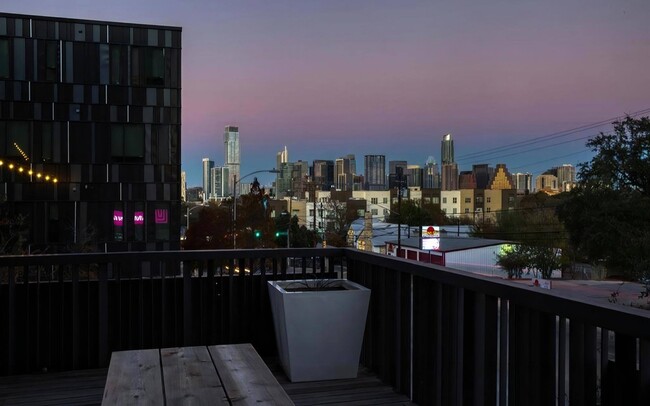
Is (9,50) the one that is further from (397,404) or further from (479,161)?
(479,161)

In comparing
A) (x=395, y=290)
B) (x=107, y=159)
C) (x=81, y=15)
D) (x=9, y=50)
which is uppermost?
(x=81, y=15)

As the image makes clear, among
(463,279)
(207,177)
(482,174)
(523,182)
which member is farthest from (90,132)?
(482,174)

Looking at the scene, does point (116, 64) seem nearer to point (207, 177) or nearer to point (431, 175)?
point (207, 177)

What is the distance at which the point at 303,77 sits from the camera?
108ft

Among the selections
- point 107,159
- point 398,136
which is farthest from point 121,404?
point 398,136

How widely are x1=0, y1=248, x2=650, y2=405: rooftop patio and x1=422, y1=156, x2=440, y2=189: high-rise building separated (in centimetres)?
6428

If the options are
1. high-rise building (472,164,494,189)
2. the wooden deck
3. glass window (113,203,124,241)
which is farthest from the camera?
high-rise building (472,164,494,189)

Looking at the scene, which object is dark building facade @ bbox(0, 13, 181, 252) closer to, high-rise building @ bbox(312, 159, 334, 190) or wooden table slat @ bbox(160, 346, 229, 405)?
wooden table slat @ bbox(160, 346, 229, 405)

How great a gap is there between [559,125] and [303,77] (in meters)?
36.9

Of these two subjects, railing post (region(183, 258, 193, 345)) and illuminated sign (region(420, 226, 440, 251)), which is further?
illuminated sign (region(420, 226, 440, 251))

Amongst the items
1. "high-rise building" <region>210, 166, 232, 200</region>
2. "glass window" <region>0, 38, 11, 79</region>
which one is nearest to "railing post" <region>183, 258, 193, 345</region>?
"glass window" <region>0, 38, 11, 79</region>

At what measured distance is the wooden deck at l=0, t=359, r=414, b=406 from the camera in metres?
3.32

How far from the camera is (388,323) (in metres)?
3.60

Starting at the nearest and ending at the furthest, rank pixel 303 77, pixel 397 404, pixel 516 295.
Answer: pixel 516 295 → pixel 397 404 → pixel 303 77
